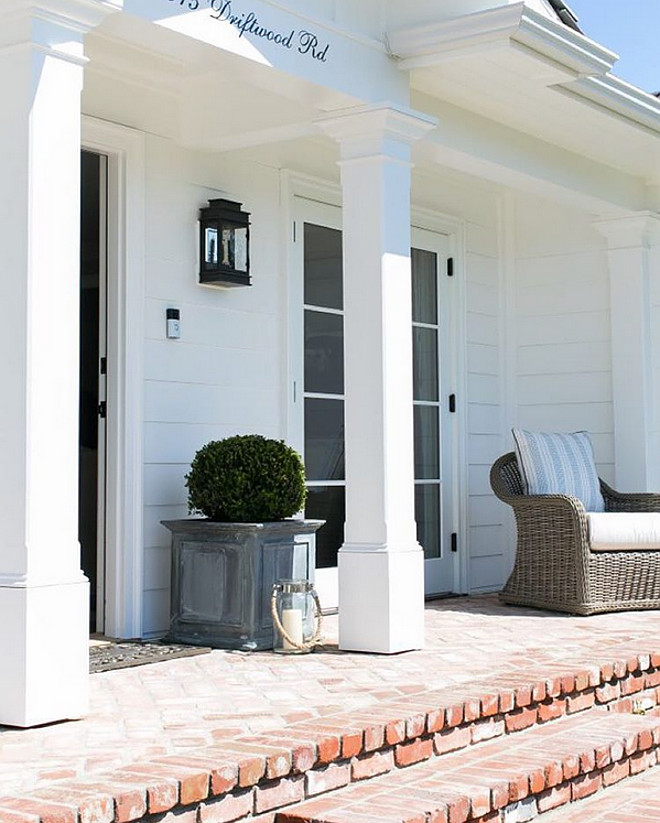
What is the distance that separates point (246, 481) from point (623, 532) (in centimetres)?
194

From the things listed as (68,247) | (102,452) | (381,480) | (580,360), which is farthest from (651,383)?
(68,247)

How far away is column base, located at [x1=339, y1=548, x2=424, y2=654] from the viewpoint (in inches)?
175

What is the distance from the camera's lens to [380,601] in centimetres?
444

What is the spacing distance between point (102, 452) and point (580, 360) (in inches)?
120

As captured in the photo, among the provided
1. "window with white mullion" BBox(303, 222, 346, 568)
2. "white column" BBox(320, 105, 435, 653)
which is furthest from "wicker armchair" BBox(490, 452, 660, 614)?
"white column" BBox(320, 105, 435, 653)

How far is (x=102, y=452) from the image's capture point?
5.00m

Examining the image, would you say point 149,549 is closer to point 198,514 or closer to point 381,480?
point 198,514

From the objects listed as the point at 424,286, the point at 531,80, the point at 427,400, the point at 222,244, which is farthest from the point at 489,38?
the point at 427,400

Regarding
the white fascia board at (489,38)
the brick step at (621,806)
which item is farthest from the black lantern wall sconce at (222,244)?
the brick step at (621,806)

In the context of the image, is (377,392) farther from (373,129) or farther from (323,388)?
(323,388)

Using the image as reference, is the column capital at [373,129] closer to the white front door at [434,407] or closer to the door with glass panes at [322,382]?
the door with glass panes at [322,382]

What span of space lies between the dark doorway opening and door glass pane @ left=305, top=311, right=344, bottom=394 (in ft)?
3.22

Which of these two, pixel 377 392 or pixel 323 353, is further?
pixel 323 353

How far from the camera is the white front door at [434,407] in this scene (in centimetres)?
653
